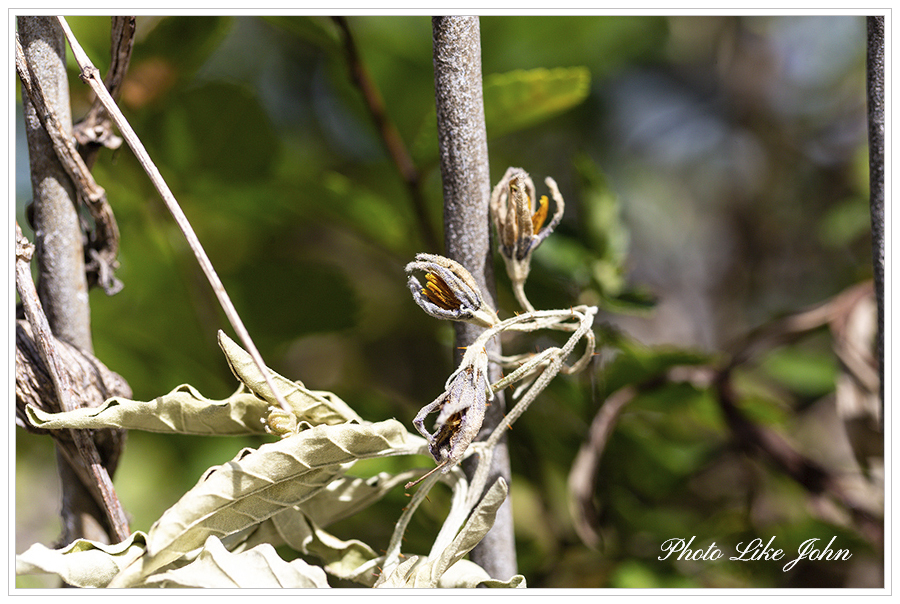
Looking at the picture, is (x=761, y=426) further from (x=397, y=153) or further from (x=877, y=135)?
(x=397, y=153)

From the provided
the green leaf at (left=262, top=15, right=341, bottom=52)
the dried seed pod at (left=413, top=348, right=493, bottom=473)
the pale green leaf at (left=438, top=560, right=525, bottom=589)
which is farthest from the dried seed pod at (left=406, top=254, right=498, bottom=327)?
the green leaf at (left=262, top=15, right=341, bottom=52)

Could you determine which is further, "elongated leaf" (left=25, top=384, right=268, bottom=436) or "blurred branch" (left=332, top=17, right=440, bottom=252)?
"blurred branch" (left=332, top=17, right=440, bottom=252)

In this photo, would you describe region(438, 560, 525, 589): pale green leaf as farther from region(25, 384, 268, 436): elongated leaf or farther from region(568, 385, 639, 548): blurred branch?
region(568, 385, 639, 548): blurred branch

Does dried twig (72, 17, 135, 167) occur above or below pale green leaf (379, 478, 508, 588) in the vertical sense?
above

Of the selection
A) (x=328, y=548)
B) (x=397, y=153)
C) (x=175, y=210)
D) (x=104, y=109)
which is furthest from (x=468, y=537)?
(x=397, y=153)

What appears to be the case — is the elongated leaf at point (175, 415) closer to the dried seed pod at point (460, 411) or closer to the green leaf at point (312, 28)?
the dried seed pod at point (460, 411)

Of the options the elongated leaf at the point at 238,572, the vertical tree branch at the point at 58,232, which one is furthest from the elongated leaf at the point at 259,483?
the vertical tree branch at the point at 58,232
